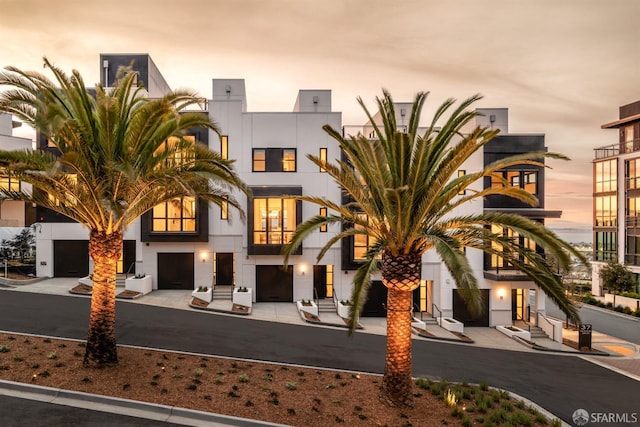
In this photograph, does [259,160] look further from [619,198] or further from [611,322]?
[619,198]

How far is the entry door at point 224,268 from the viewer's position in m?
24.2

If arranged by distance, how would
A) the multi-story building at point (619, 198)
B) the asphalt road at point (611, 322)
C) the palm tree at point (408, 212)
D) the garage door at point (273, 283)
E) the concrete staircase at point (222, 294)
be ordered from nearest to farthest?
the palm tree at point (408, 212) → the concrete staircase at point (222, 294) → the asphalt road at point (611, 322) → the garage door at point (273, 283) → the multi-story building at point (619, 198)

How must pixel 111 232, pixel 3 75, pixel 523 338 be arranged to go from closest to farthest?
pixel 3 75, pixel 111 232, pixel 523 338

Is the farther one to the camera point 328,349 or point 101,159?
point 328,349

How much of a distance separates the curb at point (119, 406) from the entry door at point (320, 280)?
15413 mm

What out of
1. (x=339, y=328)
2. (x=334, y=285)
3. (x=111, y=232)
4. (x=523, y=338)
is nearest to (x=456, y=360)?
(x=339, y=328)

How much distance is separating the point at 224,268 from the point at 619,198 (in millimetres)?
41147

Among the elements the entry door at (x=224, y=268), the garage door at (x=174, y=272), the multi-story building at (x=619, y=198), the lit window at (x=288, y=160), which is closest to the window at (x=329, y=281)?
the entry door at (x=224, y=268)

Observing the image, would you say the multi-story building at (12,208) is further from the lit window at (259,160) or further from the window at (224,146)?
the lit window at (259,160)

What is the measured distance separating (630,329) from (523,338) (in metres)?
10.1

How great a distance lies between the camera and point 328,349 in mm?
14273

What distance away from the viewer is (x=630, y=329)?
23.5 m

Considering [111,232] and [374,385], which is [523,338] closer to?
[374,385]

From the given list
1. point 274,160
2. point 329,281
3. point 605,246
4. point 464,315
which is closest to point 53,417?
point 329,281
